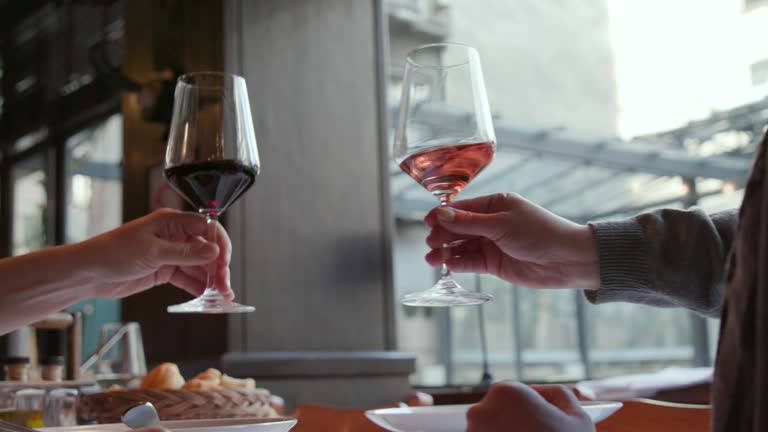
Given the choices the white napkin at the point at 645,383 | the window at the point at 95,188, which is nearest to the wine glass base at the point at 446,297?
the white napkin at the point at 645,383

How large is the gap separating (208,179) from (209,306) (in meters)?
0.16

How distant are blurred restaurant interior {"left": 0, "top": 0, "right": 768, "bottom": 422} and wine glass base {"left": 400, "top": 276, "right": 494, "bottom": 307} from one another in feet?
0.68

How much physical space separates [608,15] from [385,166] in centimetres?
248

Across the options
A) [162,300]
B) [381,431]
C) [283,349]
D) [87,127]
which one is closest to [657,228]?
[381,431]

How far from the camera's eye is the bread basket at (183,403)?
111cm

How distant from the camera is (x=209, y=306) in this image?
37.9 inches

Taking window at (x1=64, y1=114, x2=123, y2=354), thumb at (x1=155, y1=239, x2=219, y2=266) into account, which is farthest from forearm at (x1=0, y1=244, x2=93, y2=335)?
window at (x1=64, y1=114, x2=123, y2=354)

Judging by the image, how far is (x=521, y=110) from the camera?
201 inches

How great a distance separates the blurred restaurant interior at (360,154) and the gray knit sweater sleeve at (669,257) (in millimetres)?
256

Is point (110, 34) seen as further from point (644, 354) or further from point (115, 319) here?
point (644, 354)

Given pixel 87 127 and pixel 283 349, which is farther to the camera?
pixel 87 127

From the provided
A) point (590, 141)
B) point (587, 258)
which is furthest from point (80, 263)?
point (590, 141)

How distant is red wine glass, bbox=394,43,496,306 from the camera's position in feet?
3.33

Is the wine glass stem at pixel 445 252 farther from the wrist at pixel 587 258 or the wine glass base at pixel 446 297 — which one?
the wrist at pixel 587 258
